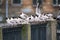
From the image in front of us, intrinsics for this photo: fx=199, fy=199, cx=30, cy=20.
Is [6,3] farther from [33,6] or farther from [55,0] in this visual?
[55,0]

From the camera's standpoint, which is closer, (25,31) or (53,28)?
(25,31)

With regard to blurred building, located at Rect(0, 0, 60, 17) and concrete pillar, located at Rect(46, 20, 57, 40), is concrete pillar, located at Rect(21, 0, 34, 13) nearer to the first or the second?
blurred building, located at Rect(0, 0, 60, 17)

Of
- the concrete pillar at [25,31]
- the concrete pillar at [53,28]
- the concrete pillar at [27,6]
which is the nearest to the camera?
the concrete pillar at [25,31]

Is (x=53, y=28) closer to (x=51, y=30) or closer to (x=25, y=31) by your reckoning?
(x=51, y=30)

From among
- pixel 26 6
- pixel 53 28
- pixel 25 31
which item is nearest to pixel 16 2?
pixel 26 6

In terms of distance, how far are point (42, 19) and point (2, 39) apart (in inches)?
33.1

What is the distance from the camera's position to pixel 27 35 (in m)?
2.48

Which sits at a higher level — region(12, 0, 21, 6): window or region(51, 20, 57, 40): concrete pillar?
region(12, 0, 21, 6): window

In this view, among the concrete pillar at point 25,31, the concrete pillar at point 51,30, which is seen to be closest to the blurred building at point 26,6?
the concrete pillar at point 51,30

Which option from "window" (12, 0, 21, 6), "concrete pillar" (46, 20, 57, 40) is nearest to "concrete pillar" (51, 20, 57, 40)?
"concrete pillar" (46, 20, 57, 40)

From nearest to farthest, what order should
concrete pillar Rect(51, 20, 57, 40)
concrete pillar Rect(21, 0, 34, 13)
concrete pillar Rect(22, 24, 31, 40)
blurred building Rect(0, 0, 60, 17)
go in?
concrete pillar Rect(22, 24, 31, 40) < concrete pillar Rect(51, 20, 57, 40) < blurred building Rect(0, 0, 60, 17) < concrete pillar Rect(21, 0, 34, 13)

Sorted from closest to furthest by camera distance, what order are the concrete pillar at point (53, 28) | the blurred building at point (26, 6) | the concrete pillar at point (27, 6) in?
the concrete pillar at point (53, 28)
the blurred building at point (26, 6)
the concrete pillar at point (27, 6)

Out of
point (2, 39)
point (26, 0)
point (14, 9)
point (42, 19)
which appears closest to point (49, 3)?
point (26, 0)

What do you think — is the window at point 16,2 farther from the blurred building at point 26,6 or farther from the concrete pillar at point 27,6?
the concrete pillar at point 27,6
